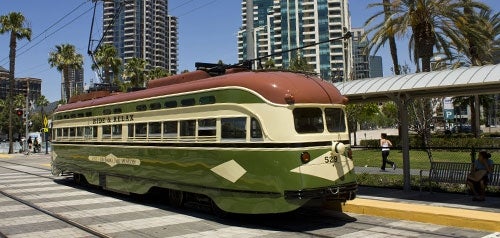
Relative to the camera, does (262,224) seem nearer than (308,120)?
No

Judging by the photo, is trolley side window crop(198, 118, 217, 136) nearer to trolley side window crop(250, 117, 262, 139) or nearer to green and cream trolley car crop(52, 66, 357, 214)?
green and cream trolley car crop(52, 66, 357, 214)

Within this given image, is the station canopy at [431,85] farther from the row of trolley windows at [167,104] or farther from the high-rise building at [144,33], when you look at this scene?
the high-rise building at [144,33]

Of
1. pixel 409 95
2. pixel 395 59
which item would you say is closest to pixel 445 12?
pixel 395 59

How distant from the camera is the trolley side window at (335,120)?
9430 mm

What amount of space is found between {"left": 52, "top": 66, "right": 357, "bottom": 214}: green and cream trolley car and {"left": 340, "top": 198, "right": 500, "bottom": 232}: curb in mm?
1063

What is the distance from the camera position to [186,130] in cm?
1044

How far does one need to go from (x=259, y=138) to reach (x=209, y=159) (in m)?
1.34

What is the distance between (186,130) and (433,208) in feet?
17.6

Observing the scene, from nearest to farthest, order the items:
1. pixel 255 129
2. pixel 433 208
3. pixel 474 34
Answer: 1. pixel 255 129
2. pixel 433 208
3. pixel 474 34

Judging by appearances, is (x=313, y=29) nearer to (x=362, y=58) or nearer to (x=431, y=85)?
(x=362, y=58)

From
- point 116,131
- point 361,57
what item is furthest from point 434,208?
point 361,57

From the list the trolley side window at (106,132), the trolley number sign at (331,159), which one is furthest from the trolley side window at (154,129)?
the trolley number sign at (331,159)

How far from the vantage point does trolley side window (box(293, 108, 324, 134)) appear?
898 centimetres

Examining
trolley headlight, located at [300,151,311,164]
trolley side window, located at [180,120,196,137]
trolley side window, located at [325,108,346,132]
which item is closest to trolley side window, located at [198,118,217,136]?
trolley side window, located at [180,120,196,137]
